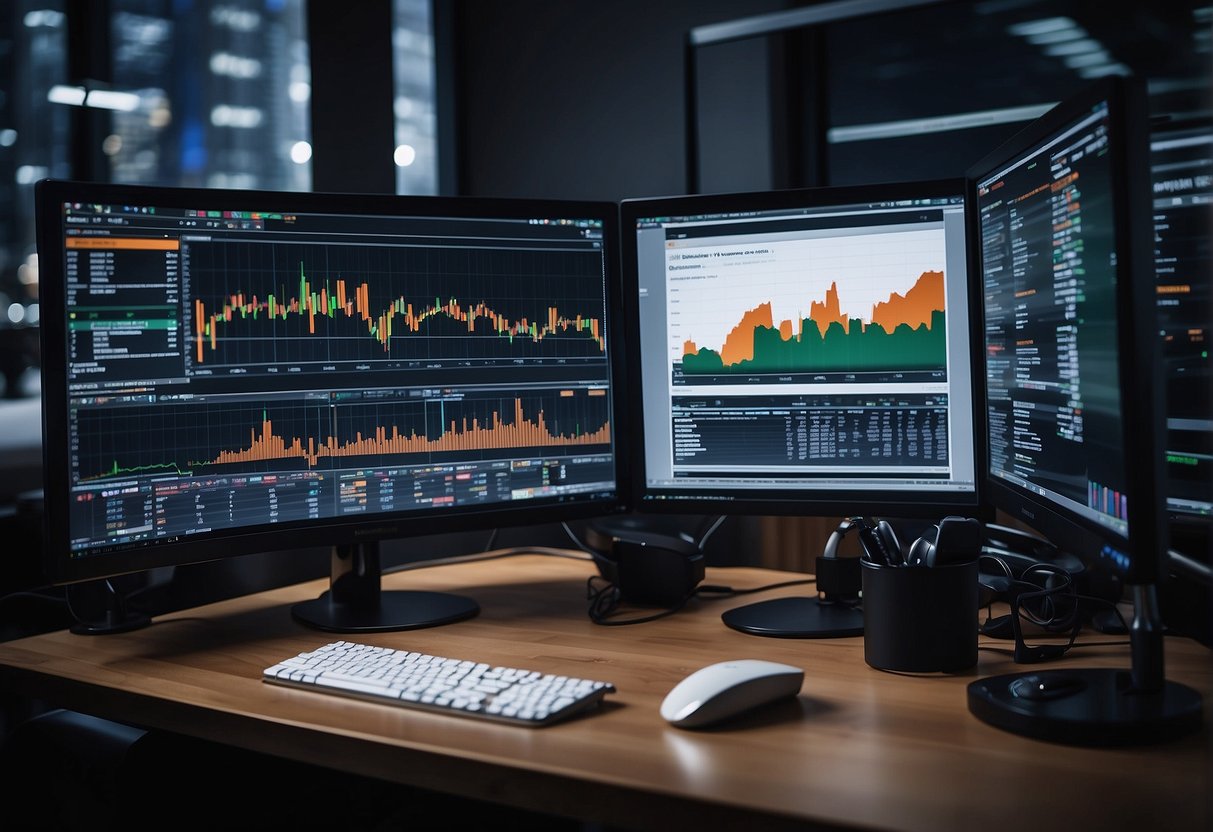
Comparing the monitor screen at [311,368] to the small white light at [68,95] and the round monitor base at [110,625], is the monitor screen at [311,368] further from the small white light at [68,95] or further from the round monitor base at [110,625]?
the small white light at [68,95]

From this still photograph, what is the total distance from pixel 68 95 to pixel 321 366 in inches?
55.2

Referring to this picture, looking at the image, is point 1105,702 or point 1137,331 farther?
point 1105,702

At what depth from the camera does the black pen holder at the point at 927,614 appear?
0.96 metres

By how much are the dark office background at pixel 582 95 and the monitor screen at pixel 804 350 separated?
13.6 inches

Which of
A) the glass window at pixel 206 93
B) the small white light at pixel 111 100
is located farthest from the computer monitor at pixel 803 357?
the small white light at pixel 111 100

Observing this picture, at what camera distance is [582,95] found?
2102 mm

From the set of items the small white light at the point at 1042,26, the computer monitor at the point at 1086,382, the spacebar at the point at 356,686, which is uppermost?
the small white light at the point at 1042,26

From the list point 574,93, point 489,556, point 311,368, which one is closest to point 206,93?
point 574,93

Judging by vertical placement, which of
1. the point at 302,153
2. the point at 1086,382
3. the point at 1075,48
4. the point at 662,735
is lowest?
the point at 662,735

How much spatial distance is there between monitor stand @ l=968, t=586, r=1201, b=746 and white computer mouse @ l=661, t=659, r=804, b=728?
17 centimetres

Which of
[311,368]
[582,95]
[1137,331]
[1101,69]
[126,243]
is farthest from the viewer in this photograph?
[582,95]

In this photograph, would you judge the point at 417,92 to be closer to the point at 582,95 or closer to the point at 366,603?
the point at 582,95

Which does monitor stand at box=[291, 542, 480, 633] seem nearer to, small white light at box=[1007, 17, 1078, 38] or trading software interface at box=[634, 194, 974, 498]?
trading software interface at box=[634, 194, 974, 498]

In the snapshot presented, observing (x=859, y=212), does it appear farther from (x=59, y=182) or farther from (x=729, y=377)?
(x=59, y=182)
